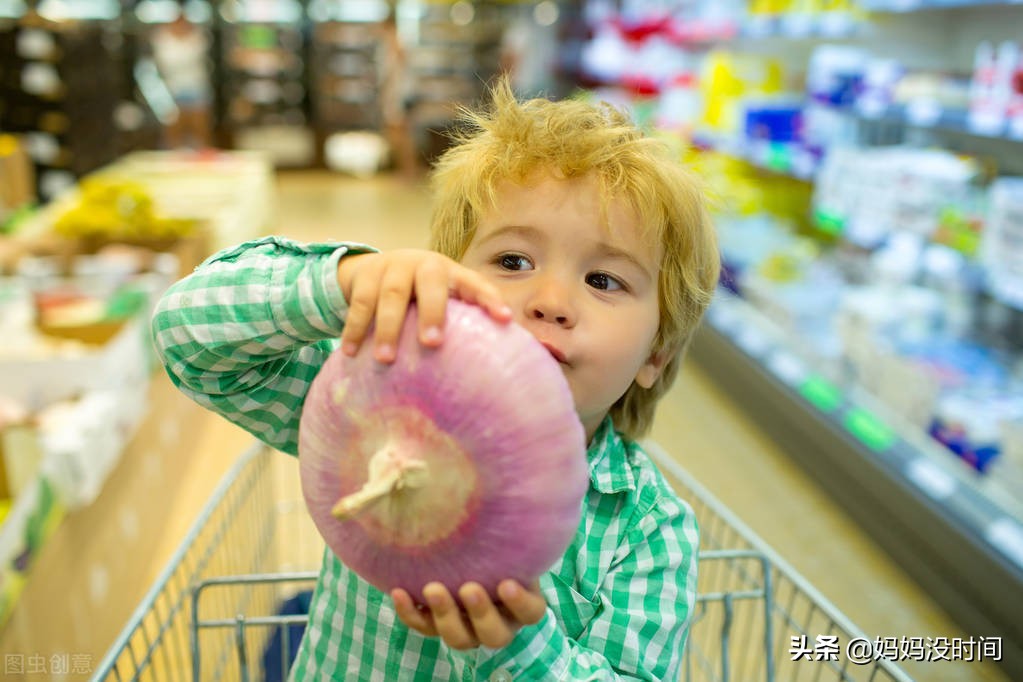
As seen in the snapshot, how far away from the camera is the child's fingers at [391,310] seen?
2.23ft

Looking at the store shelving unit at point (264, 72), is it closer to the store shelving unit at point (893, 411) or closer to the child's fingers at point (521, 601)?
the store shelving unit at point (893, 411)

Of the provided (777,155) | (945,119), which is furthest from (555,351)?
(777,155)

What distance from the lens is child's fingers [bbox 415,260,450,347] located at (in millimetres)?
671

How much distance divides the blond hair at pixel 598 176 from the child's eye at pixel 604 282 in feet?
0.23

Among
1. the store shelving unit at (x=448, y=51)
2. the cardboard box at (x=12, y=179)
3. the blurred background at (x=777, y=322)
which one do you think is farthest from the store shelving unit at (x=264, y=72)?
the cardboard box at (x=12, y=179)

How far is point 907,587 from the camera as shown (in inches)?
97.3

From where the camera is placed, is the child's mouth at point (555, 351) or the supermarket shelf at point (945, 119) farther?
the supermarket shelf at point (945, 119)

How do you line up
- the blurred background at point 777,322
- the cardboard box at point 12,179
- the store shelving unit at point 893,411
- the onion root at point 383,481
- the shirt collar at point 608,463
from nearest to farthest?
the onion root at point 383,481, the shirt collar at point 608,463, the blurred background at point 777,322, the store shelving unit at point 893,411, the cardboard box at point 12,179

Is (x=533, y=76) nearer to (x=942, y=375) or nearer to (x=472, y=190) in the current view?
(x=942, y=375)

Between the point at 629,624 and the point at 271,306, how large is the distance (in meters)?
0.51

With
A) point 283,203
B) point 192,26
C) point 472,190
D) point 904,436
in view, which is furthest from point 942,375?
point 192,26

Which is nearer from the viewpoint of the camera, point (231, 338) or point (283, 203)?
point (231, 338)

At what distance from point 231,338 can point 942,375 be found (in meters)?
2.39

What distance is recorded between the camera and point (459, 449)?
0.67 meters
